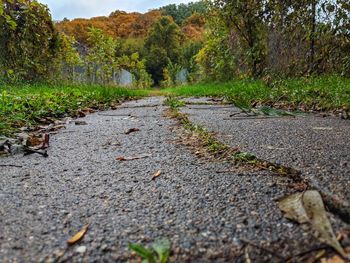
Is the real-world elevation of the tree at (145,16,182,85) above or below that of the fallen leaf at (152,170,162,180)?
above

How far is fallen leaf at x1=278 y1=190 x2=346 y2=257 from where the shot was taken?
25.3 inches

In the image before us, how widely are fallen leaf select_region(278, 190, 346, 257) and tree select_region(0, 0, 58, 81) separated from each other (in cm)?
896

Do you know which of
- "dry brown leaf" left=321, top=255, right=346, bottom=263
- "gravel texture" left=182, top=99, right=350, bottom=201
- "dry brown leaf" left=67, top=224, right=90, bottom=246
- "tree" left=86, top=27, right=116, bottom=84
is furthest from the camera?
"tree" left=86, top=27, right=116, bottom=84

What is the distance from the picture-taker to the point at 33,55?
33.4ft

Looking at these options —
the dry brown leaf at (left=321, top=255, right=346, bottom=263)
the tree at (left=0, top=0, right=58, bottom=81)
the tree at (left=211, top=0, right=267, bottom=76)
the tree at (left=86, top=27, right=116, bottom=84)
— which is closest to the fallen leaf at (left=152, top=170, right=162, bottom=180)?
the dry brown leaf at (left=321, top=255, right=346, bottom=263)

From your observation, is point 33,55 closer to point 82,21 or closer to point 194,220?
point 194,220

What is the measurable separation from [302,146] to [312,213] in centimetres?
75

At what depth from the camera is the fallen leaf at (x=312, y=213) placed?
2.11 ft

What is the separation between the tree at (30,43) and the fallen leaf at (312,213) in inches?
353

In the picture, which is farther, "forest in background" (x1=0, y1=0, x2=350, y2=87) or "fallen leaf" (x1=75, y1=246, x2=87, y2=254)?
"forest in background" (x1=0, y1=0, x2=350, y2=87)

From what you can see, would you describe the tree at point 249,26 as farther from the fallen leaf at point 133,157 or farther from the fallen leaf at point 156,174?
the fallen leaf at point 156,174

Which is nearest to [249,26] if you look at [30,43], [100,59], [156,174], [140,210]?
[30,43]

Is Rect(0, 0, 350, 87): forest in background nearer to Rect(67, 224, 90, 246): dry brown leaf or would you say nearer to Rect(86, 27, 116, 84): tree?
Rect(86, 27, 116, 84): tree

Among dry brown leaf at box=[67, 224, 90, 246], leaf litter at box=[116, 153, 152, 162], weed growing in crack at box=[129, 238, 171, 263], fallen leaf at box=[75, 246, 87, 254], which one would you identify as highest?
weed growing in crack at box=[129, 238, 171, 263]
